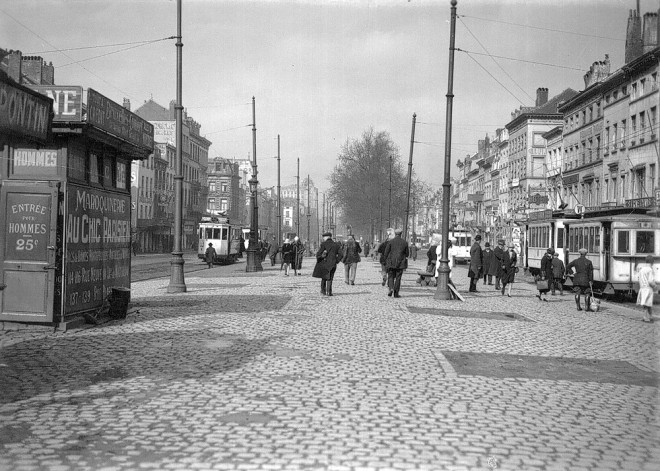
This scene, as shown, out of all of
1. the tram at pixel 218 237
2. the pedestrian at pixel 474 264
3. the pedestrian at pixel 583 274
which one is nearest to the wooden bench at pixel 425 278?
the pedestrian at pixel 474 264

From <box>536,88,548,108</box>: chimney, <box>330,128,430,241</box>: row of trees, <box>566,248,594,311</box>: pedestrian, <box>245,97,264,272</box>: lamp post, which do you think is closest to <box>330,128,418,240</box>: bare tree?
<box>330,128,430,241</box>: row of trees

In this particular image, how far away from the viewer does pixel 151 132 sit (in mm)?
14609

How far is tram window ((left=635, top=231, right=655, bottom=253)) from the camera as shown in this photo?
25938 millimetres

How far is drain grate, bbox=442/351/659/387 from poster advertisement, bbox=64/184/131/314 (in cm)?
576

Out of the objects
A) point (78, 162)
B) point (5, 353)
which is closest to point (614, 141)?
point (78, 162)

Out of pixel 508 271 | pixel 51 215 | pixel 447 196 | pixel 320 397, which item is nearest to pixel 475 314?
pixel 447 196

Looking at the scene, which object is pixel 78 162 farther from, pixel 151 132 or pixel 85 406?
pixel 85 406

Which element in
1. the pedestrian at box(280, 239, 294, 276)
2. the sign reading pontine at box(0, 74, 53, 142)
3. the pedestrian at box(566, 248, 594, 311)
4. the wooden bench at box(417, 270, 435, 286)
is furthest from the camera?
the pedestrian at box(280, 239, 294, 276)

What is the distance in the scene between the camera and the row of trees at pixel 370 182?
86625 millimetres

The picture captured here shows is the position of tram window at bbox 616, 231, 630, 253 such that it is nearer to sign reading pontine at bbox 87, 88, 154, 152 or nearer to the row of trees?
sign reading pontine at bbox 87, 88, 154, 152

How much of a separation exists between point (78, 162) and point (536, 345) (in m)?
7.71

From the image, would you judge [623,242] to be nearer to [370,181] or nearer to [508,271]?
[508,271]

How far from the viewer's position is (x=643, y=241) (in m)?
26.3

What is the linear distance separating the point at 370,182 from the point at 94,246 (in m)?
76.8
